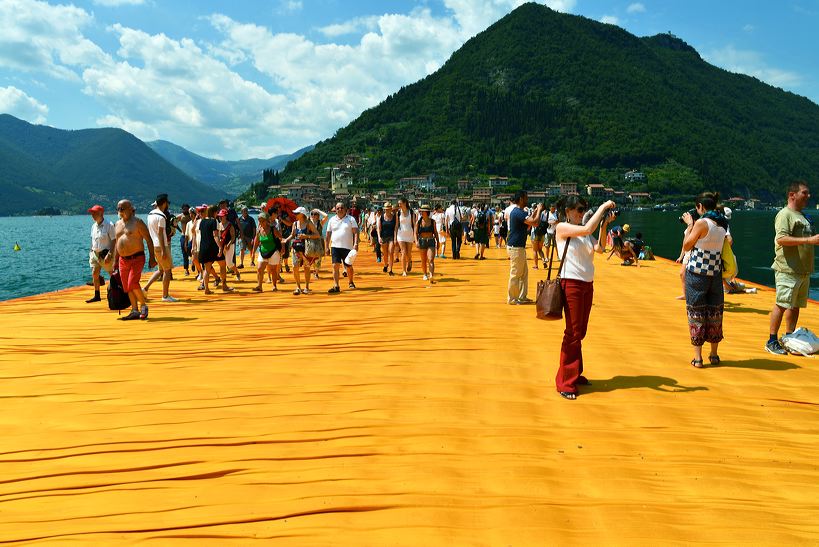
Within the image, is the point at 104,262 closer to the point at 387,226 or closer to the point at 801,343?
the point at 387,226

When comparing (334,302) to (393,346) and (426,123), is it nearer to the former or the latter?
(393,346)

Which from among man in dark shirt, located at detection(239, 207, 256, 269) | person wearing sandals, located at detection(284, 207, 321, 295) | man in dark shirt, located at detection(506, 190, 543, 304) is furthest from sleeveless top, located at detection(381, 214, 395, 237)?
man in dark shirt, located at detection(506, 190, 543, 304)

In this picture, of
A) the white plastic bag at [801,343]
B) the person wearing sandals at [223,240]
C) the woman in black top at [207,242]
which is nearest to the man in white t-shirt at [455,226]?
the person wearing sandals at [223,240]

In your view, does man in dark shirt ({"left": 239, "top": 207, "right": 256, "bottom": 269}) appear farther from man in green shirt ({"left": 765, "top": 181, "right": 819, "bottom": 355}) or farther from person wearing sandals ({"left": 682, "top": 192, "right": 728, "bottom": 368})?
man in green shirt ({"left": 765, "top": 181, "right": 819, "bottom": 355})

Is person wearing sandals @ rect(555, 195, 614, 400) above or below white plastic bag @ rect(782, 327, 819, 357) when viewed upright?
above

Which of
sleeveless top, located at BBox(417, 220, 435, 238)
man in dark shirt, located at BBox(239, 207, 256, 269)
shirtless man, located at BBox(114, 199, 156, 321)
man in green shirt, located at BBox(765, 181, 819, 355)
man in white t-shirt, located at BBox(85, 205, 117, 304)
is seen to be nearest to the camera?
man in green shirt, located at BBox(765, 181, 819, 355)

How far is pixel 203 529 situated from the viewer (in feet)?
8.07

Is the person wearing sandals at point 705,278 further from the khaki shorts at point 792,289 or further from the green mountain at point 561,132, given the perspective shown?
the green mountain at point 561,132

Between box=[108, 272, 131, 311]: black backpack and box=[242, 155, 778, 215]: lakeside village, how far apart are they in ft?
375

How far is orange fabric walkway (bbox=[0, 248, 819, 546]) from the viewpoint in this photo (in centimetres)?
254

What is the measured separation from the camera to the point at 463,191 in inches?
5428

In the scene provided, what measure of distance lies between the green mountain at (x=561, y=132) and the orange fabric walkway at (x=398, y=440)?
14250 centimetres

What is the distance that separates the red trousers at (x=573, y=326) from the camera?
4262mm

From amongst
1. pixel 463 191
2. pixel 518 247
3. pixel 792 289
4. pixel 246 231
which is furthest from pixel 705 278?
pixel 463 191
